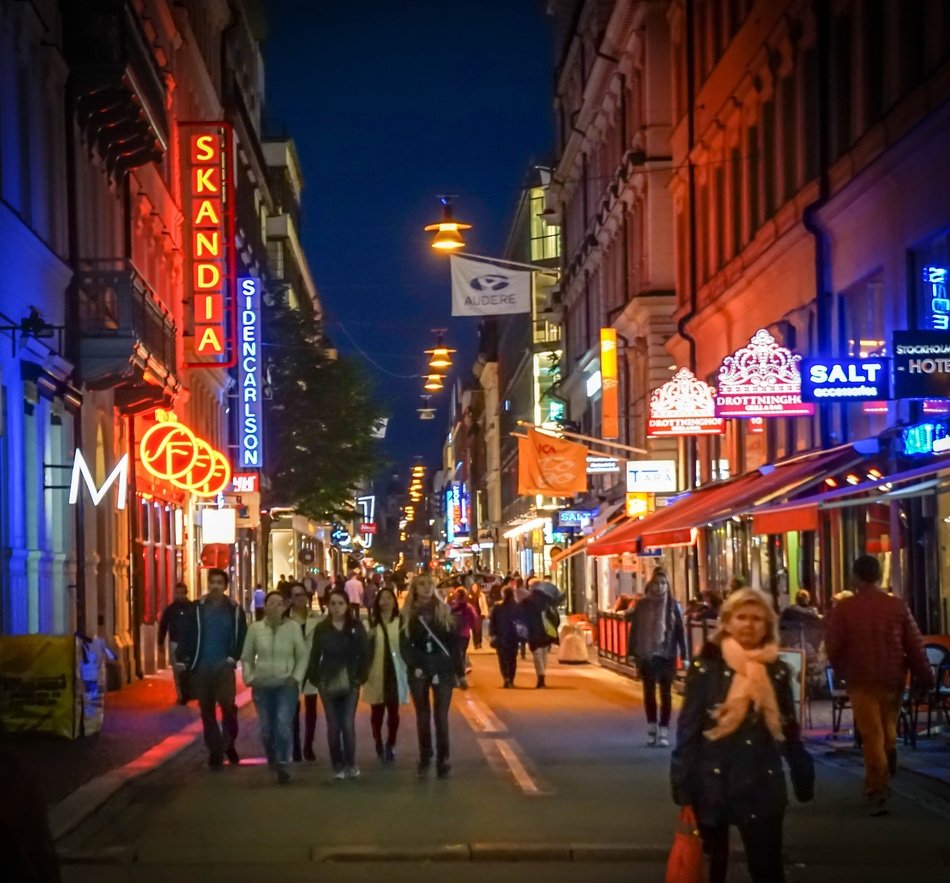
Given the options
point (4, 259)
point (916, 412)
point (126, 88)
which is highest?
point (126, 88)

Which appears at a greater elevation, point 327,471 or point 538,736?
point 327,471

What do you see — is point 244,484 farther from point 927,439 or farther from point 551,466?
point 927,439

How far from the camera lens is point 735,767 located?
7.97 meters

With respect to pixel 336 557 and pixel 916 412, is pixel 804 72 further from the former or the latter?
pixel 336 557

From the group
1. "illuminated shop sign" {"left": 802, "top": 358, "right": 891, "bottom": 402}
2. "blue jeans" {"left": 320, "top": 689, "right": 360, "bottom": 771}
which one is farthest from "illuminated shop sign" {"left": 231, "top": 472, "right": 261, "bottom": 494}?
"blue jeans" {"left": 320, "top": 689, "right": 360, "bottom": 771}

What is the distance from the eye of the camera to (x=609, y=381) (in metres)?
46.9

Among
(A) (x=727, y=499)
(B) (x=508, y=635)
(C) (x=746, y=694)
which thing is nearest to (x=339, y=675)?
(C) (x=746, y=694)

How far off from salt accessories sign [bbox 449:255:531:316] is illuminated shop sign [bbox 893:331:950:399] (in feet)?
65.7

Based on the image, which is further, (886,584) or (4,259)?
(886,584)

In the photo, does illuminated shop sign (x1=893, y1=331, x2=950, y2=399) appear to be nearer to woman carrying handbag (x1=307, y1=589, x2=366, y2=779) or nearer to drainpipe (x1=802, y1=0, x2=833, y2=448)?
woman carrying handbag (x1=307, y1=589, x2=366, y2=779)

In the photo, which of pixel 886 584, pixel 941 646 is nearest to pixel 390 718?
pixel 941 646

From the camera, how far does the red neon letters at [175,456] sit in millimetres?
33219

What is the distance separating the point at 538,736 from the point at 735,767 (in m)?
12.8

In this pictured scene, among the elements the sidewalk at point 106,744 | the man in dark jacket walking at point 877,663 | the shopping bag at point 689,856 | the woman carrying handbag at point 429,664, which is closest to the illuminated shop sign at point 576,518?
the sidewalk at point 106,744
